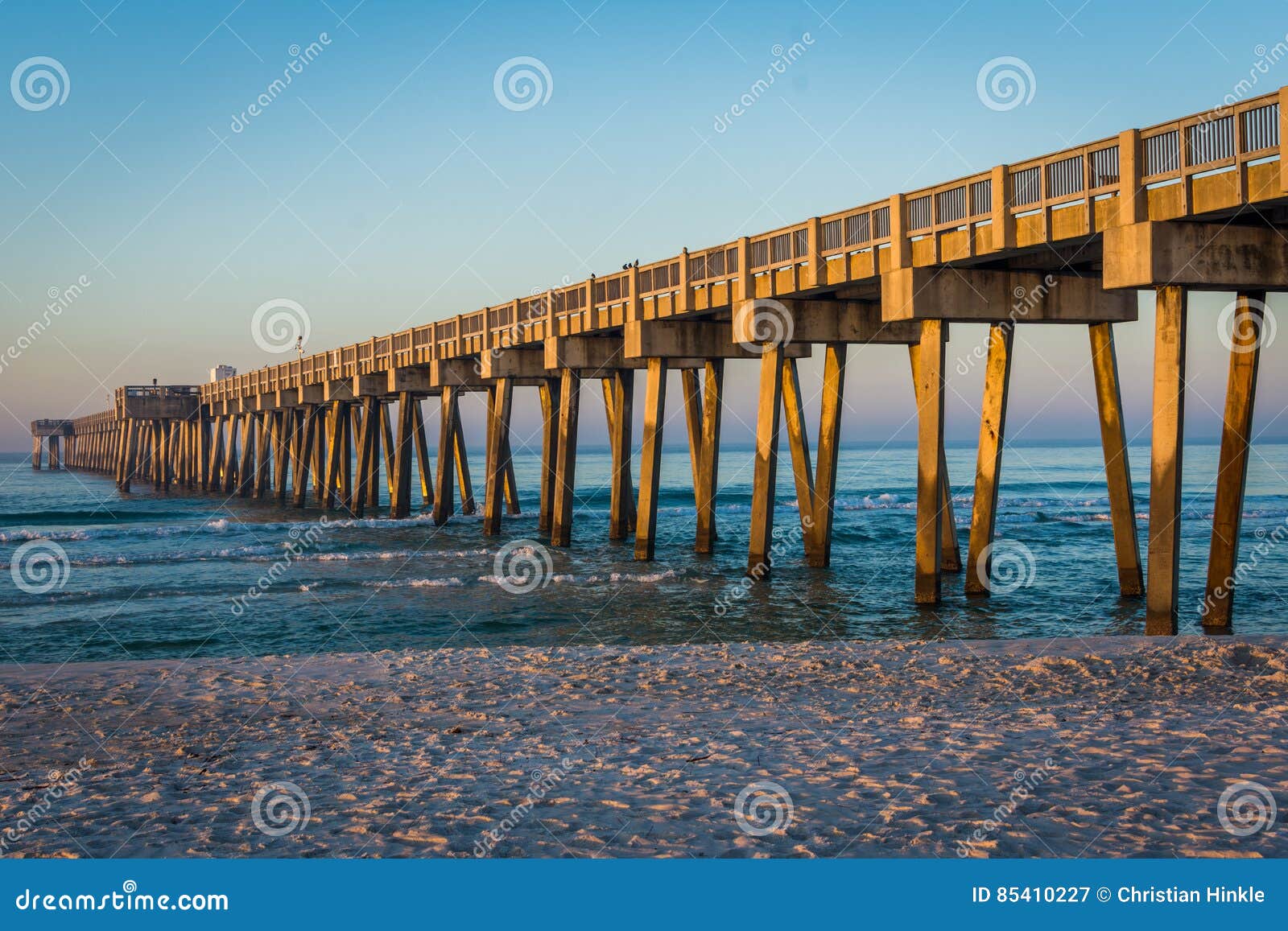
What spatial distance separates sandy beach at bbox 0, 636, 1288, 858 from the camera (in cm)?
646

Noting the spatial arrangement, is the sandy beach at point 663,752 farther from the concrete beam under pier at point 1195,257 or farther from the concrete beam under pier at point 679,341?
the concrete beam under pier at point 679,341

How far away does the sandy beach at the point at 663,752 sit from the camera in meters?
6.46

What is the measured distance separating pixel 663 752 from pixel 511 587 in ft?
49.5

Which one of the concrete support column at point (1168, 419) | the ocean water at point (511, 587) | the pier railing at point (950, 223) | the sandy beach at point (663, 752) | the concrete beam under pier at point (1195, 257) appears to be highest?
the pier railing at point (950, 223)

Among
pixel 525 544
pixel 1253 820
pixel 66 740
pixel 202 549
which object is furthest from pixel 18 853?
pixel 202 549

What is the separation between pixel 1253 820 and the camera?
6.39 metres

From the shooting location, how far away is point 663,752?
8438mm

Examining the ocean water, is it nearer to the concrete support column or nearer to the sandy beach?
the concrete support column

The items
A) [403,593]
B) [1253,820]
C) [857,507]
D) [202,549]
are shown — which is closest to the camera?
[1253,820]

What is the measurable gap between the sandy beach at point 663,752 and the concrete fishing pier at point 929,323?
13.5ft

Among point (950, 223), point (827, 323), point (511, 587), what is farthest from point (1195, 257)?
point (511, 587)

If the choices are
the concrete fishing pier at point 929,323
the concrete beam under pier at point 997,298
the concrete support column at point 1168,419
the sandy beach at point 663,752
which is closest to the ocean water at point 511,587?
the concrete fishing pier at point 929,323

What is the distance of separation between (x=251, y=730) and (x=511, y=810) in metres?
3.44

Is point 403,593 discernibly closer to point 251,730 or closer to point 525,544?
point 525,544
